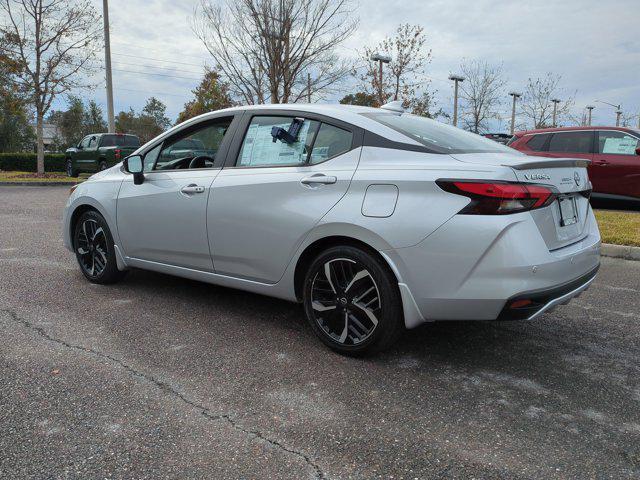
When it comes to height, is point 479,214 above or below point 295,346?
above

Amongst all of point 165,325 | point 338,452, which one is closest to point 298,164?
point 165,325

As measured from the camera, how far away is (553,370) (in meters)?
3.24

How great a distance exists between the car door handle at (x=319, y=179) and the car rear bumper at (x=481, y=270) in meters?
0.59

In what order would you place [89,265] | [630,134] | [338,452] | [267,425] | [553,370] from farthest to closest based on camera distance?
[630,134], [89,265], [553,370], [267,425], [338,452]

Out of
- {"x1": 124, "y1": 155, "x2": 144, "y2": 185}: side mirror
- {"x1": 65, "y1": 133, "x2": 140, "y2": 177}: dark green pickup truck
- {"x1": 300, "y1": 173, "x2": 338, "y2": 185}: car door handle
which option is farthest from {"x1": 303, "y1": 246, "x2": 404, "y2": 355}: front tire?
{"x1": 65, "y1": 133, "x2": 140, "y2": 177}: dark green pickup truck

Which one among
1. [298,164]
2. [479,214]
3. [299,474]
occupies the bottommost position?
[299,474]

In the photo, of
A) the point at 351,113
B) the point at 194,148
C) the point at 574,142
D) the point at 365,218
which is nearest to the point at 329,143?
the point at 351,113

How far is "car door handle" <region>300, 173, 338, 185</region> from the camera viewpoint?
3.31 m

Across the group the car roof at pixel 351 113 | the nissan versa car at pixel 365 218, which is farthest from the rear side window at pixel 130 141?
the car roof at pixel 351 113

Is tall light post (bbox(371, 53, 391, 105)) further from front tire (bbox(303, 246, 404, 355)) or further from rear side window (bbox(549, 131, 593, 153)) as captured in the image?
front tire (bbox(303, 246, 404, 355))

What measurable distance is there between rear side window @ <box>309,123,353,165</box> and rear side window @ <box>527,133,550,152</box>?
8219 millimetres

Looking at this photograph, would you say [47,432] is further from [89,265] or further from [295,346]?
[89,265]

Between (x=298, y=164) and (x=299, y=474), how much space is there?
6.51 ft

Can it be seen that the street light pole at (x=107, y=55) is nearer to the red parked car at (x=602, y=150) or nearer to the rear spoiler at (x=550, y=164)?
the red parked car at (x=602, y=150)
